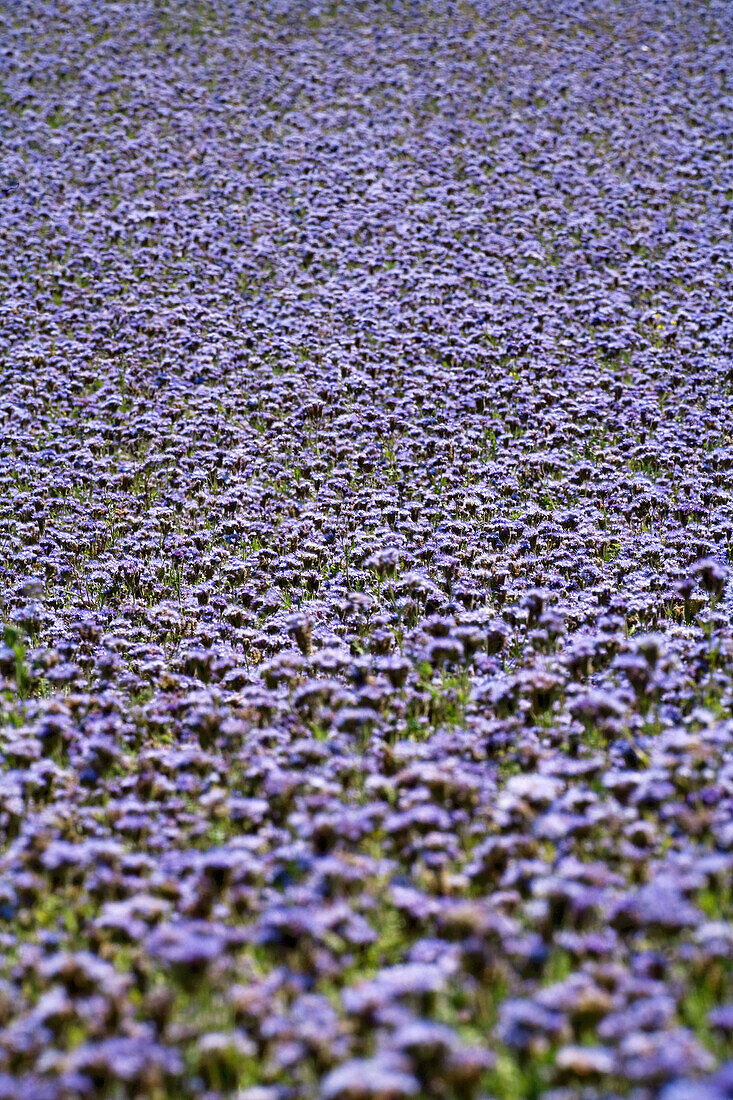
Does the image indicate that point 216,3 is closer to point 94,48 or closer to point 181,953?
point 94,48

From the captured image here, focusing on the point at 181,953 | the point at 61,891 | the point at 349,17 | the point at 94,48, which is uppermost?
the point at 349,17

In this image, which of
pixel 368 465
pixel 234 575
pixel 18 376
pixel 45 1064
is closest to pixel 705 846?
pixel 45 1064

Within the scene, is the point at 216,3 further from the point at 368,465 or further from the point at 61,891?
the point at 61,891

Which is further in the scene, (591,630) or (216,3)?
(216,3)

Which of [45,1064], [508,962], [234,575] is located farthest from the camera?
[234,575]

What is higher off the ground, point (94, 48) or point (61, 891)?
point (94, 48)

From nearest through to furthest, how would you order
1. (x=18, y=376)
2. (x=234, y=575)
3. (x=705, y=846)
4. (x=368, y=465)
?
(x=705, y=846)
(x=234, y=575)
(x=368, y=465)
(x=18, y=376)
